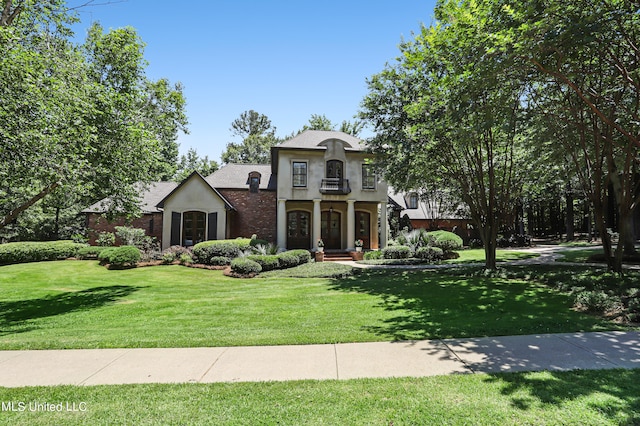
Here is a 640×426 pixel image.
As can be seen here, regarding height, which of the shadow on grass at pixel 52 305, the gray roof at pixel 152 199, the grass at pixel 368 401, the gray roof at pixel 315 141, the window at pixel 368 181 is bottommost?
the shadow on grass at pixel 52 305

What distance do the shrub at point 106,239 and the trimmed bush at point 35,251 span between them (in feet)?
3.63

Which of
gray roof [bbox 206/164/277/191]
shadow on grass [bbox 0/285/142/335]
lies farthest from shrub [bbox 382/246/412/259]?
shadow on grass [bbox 0/285/142/335]

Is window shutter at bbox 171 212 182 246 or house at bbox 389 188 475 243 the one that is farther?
house at bbox 389 188 475 243

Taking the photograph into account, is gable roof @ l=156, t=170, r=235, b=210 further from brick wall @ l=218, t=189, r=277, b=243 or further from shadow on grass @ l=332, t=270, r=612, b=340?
shadow on grass @ l=332, t=270, r=612, b=340

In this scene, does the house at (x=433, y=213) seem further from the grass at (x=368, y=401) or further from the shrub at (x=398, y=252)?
the grass at (x=368, y=401)

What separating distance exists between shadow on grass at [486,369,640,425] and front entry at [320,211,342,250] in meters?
19.3

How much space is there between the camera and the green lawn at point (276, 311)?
585cm

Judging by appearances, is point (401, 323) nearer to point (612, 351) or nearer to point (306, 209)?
point (612, 351)

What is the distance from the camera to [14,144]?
716 centimetres

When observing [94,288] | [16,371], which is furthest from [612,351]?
[94,288]

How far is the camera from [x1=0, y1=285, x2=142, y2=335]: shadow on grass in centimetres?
789

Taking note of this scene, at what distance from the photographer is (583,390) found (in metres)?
3.51

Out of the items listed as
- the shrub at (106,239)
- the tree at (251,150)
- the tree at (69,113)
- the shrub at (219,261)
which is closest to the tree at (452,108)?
the tree at (69,113)

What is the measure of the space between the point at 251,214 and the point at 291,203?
3110 mm
